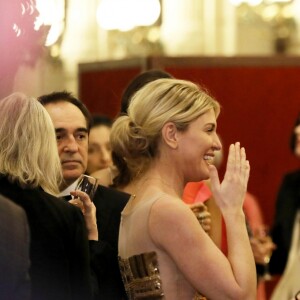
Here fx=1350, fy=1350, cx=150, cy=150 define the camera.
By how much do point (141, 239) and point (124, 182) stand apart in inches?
45.2

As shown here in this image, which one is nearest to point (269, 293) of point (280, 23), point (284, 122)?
point (284, 122)

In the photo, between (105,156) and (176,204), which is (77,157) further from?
(105,156)

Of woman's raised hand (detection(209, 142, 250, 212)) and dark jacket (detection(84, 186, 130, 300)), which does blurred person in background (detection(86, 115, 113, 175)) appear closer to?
dark jacket (detection(84, 186, 130, 300))

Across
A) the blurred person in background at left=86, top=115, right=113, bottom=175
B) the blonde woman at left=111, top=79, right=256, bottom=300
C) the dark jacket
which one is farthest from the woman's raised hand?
the blurred person in background at left=86, top=115, right=113, bottom=175

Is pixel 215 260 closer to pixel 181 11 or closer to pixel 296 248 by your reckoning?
pixel 296 248

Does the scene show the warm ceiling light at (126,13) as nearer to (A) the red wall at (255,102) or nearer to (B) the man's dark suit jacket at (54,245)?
(A) the red wall at (255,102)

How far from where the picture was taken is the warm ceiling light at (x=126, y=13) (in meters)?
15.8

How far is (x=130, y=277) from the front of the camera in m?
4.24

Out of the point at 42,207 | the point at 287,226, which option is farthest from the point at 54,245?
the point at 287,226

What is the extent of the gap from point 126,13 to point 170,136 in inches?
464

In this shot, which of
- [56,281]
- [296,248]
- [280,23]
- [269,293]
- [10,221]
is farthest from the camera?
[280,23]

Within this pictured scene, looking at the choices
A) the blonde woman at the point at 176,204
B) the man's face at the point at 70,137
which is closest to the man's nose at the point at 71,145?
the man's face at the point at 70,137

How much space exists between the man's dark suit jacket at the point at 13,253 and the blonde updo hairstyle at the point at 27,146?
581mm

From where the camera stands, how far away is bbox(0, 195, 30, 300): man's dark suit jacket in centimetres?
346
